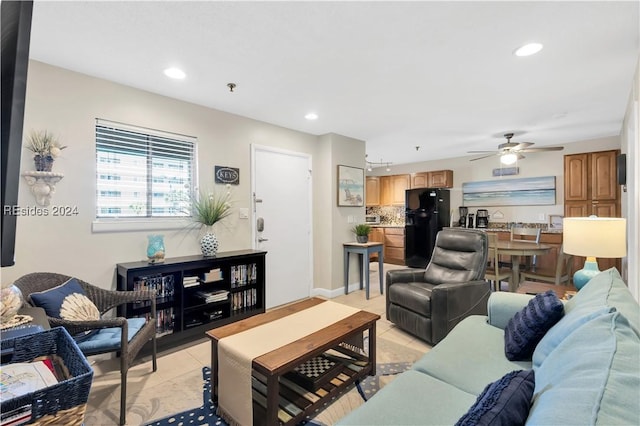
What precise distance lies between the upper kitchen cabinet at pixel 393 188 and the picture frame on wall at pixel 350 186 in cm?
275

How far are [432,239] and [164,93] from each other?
5.42 meters

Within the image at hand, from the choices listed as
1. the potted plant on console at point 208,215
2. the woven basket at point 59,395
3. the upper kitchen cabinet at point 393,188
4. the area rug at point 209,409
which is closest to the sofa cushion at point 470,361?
the area rug at point 209,409

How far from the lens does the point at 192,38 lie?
2027mm

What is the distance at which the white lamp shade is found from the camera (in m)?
2.09

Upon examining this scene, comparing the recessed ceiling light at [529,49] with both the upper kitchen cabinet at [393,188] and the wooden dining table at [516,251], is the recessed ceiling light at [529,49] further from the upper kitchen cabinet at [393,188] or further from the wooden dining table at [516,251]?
the upper kitchen cabinet at [393,188]

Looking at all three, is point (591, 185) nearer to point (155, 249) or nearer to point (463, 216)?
Answer: point (463, 216)

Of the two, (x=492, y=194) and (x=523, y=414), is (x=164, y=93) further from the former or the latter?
(x=492, y=194)

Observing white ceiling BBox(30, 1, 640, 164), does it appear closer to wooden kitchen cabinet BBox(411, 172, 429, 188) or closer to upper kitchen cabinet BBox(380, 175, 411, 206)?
wooden kitchen cabinet BBox(411, 172, 429, 188)

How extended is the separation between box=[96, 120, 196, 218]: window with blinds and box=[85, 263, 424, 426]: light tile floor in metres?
1.30

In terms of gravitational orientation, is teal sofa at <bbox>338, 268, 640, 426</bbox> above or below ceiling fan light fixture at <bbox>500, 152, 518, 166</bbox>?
below

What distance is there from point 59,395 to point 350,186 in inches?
169

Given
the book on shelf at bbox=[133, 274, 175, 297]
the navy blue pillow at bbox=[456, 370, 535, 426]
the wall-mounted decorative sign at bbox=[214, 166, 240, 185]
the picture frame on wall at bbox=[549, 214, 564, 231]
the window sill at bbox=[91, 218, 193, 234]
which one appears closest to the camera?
the navy blue pillow at bbox=[456, 370, 535, 426]

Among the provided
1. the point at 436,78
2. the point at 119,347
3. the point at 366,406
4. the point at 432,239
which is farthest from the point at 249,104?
the point at 432,239

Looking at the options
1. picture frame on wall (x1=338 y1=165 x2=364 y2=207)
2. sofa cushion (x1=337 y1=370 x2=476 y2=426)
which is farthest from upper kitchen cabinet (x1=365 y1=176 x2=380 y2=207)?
sofa cushion (x1=337 y1=370 x2=476 y2=426)
